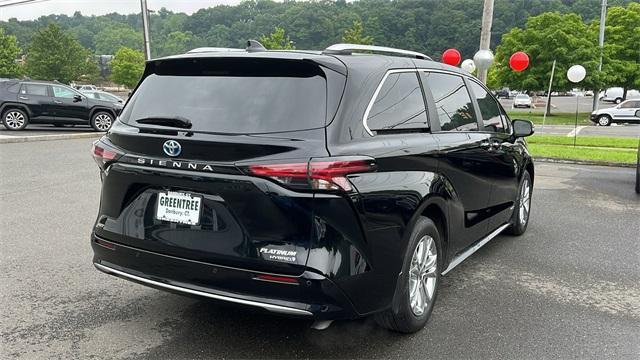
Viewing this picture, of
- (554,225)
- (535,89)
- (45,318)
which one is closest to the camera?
(45,318)

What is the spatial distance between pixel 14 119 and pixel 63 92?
175cm

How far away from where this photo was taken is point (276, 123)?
9.37 feet

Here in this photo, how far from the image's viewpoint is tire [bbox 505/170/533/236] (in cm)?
568

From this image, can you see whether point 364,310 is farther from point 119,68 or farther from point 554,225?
point 119,68

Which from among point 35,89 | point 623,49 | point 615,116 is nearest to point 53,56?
point 35,89

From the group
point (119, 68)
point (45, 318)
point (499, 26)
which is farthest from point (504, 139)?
point (119, 68)

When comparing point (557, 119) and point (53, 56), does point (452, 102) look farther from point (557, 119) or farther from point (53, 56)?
point (53, 56)

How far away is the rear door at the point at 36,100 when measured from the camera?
17.3 m

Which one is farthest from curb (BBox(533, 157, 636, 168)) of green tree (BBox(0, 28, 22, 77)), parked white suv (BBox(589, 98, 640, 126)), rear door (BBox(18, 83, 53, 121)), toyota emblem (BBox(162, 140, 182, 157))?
green tree (BBox(0, 28, 22, 77))

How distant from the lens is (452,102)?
420cm

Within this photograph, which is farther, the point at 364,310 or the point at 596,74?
the point at 596,74

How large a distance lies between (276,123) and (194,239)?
0.78 metres

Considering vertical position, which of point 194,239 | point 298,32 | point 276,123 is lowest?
point 194,239

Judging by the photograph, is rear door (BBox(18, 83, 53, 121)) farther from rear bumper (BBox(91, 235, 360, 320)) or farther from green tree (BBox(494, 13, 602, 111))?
green tree (BBox(494, 13, 602, 111))
